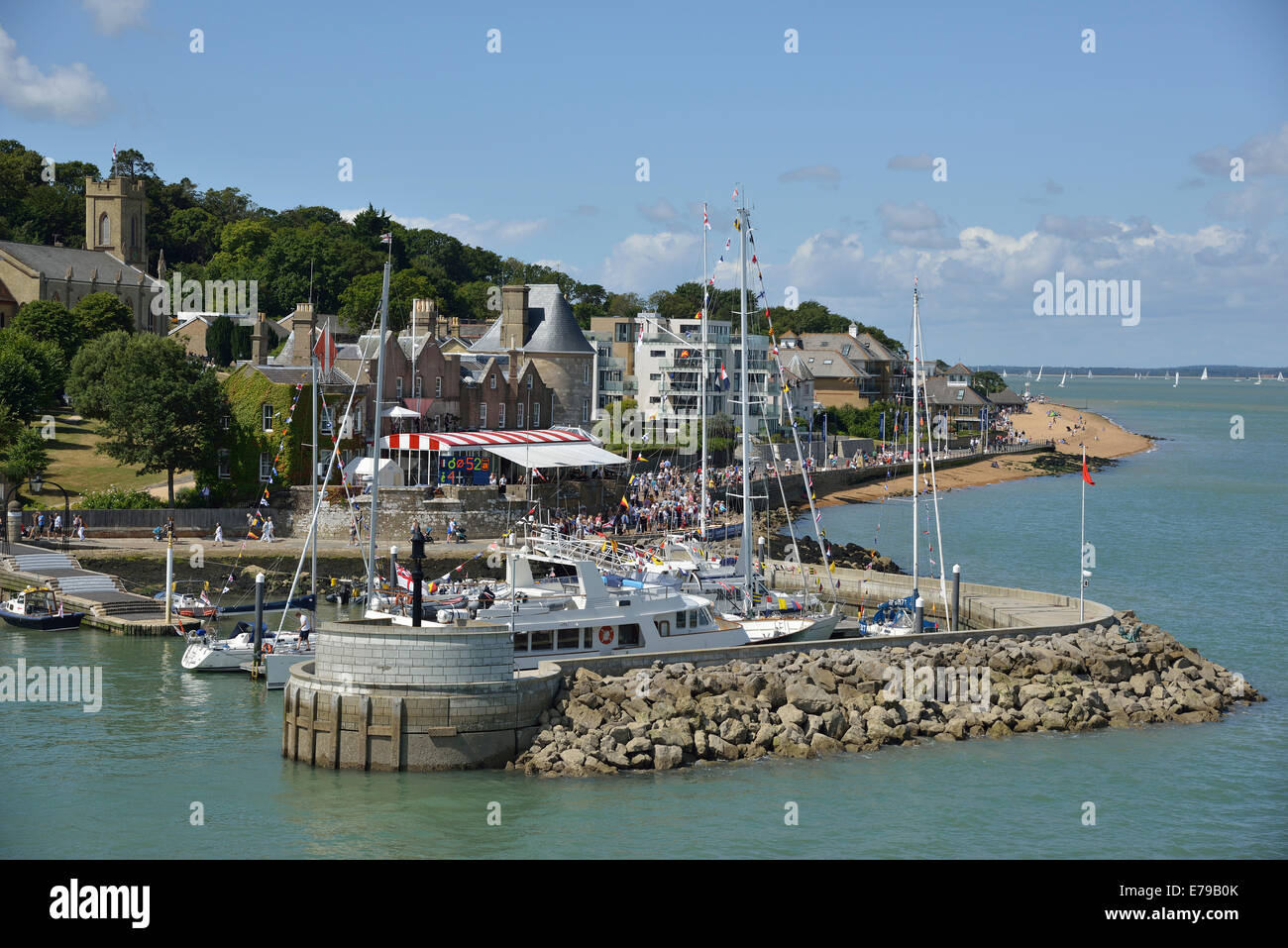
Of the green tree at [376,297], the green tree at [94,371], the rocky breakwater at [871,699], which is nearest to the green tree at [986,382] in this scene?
the green tree at [376,297]

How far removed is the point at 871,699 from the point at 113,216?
342ft

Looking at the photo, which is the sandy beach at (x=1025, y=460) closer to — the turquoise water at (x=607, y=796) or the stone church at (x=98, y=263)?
the turquoise water at (x=607, y=796)

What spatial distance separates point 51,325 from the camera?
81938 mm

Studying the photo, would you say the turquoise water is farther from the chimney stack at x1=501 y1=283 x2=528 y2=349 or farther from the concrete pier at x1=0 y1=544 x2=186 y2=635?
the chimney stack at x1=501 y1=283 x2=528 y2=349

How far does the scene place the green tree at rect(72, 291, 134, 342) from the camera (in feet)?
280

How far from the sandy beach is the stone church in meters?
53.2

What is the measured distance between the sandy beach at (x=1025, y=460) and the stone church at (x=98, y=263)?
53.2m

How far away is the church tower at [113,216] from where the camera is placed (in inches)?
4727

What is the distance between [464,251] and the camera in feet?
519

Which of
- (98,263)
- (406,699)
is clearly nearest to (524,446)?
(406,699)

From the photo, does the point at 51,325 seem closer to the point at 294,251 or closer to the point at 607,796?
the point at 294,251
